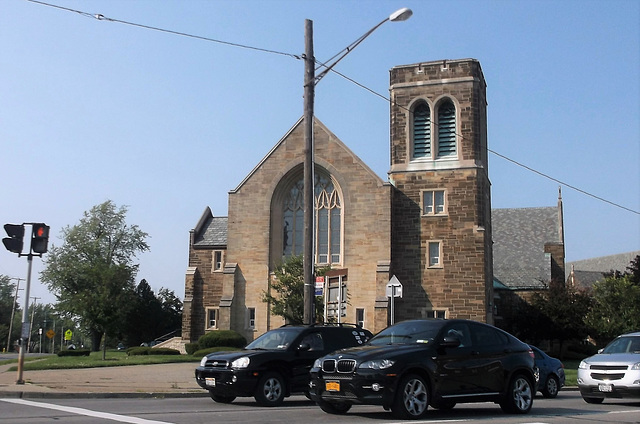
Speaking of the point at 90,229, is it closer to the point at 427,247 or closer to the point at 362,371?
the point at 427,247

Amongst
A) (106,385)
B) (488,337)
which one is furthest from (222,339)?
(488,337)

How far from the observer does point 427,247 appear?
3994cm

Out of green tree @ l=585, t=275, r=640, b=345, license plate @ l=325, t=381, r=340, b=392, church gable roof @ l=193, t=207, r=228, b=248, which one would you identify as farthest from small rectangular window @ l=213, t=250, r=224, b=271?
license plate @ l=325, t=381, r=340, b=392

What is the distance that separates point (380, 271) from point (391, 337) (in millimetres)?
26192

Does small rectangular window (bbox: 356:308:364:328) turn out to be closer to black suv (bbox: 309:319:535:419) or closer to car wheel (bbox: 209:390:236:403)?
car wheel (bbox: 209:390:236:403)

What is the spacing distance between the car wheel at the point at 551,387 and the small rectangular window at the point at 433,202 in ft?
69.3

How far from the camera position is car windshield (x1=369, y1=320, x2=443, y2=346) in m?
12.1

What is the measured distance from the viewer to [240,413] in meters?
12.2

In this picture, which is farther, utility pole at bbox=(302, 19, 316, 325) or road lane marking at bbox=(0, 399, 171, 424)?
utility pole at bbox=(302, 19, 316, 325)

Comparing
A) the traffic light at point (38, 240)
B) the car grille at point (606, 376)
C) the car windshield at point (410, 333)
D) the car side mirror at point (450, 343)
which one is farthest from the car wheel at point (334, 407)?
the traffic light at point (38, 240)

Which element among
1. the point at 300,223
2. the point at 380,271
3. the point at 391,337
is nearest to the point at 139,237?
the point at 300,223

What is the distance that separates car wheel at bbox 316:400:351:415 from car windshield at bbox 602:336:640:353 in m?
6.86

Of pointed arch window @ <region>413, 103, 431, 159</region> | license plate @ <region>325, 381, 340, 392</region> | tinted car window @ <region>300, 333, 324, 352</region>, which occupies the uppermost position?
pointed arch window @ <region>413, 103, 431, 159</region>

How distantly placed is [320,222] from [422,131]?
7.55 meters
